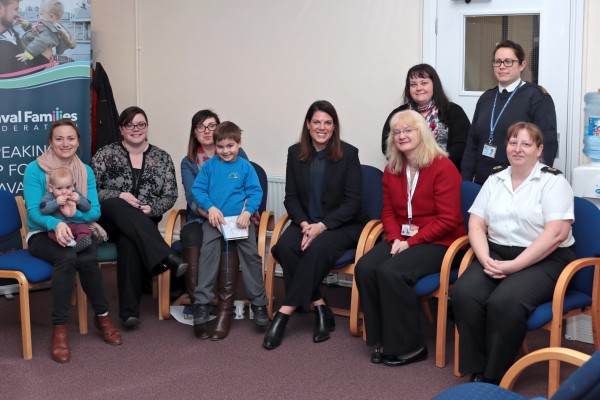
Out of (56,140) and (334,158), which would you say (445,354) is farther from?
(56,140)

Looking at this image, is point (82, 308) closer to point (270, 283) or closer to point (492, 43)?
point (270, 283)

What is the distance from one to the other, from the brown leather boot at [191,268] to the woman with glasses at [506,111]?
1660mm

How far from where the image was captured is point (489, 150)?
4.31 m

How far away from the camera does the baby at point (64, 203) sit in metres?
4.36

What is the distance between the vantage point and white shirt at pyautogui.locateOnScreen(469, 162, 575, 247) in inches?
145

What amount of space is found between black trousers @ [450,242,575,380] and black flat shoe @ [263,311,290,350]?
3.43 ft

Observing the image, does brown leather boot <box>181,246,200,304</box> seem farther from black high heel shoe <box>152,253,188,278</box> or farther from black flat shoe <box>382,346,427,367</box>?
black flat shoe <box>382,346,427,367</box>

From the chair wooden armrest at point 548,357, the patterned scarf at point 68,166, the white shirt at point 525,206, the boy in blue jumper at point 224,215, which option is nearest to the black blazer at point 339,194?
the boy in blue jumper at point 224,215

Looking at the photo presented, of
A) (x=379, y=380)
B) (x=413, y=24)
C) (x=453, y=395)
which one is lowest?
(x=379, y=380)

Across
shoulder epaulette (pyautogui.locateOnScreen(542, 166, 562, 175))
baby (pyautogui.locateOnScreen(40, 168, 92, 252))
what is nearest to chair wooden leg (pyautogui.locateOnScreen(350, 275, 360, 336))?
shoulder epaulette (pyautogui.locateOnScreen(542, 166, 562, 175))

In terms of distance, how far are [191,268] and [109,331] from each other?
577 mm

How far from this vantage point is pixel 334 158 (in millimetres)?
4648

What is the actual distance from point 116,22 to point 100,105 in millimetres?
845

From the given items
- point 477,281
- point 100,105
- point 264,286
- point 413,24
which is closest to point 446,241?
point 477,281
